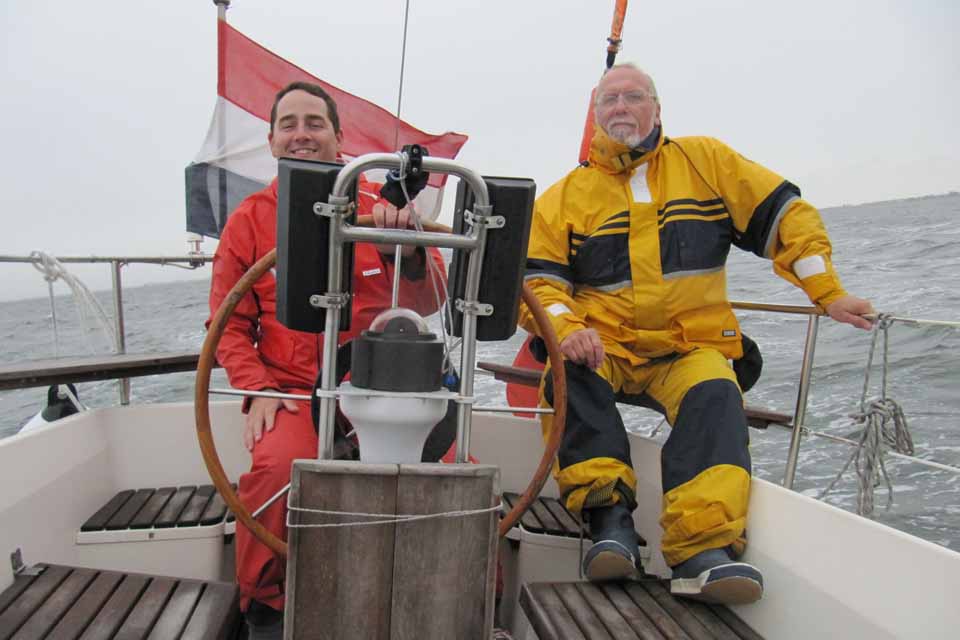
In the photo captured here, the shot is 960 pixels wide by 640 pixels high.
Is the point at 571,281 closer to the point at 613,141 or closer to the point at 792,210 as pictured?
the point at 613,141

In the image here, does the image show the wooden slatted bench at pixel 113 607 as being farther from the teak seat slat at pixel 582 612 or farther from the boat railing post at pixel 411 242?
the teak seat slat at pixel 582 612

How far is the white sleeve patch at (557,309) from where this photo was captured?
1741mm

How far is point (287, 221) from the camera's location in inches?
39.7

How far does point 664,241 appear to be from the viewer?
1873 millimetres

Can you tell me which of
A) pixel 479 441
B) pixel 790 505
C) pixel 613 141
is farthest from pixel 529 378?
pixel 790 505

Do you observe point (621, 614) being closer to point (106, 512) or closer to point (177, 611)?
point (177, 611)

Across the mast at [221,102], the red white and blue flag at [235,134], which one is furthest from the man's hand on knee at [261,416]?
the mast at [221,102]

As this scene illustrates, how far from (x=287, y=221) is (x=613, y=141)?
3.76ft

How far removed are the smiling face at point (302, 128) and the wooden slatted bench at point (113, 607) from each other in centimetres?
111

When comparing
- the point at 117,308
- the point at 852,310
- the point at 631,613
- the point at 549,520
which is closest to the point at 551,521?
the point at 549,520

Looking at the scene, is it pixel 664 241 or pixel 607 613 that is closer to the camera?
pixel 607 613

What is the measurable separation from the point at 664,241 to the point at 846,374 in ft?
17.7

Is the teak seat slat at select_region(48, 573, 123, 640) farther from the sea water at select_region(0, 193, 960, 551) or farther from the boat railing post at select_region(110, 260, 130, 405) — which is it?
the boat railing post at select_region(110, 260, 130, 405)

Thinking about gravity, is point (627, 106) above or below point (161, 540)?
above
